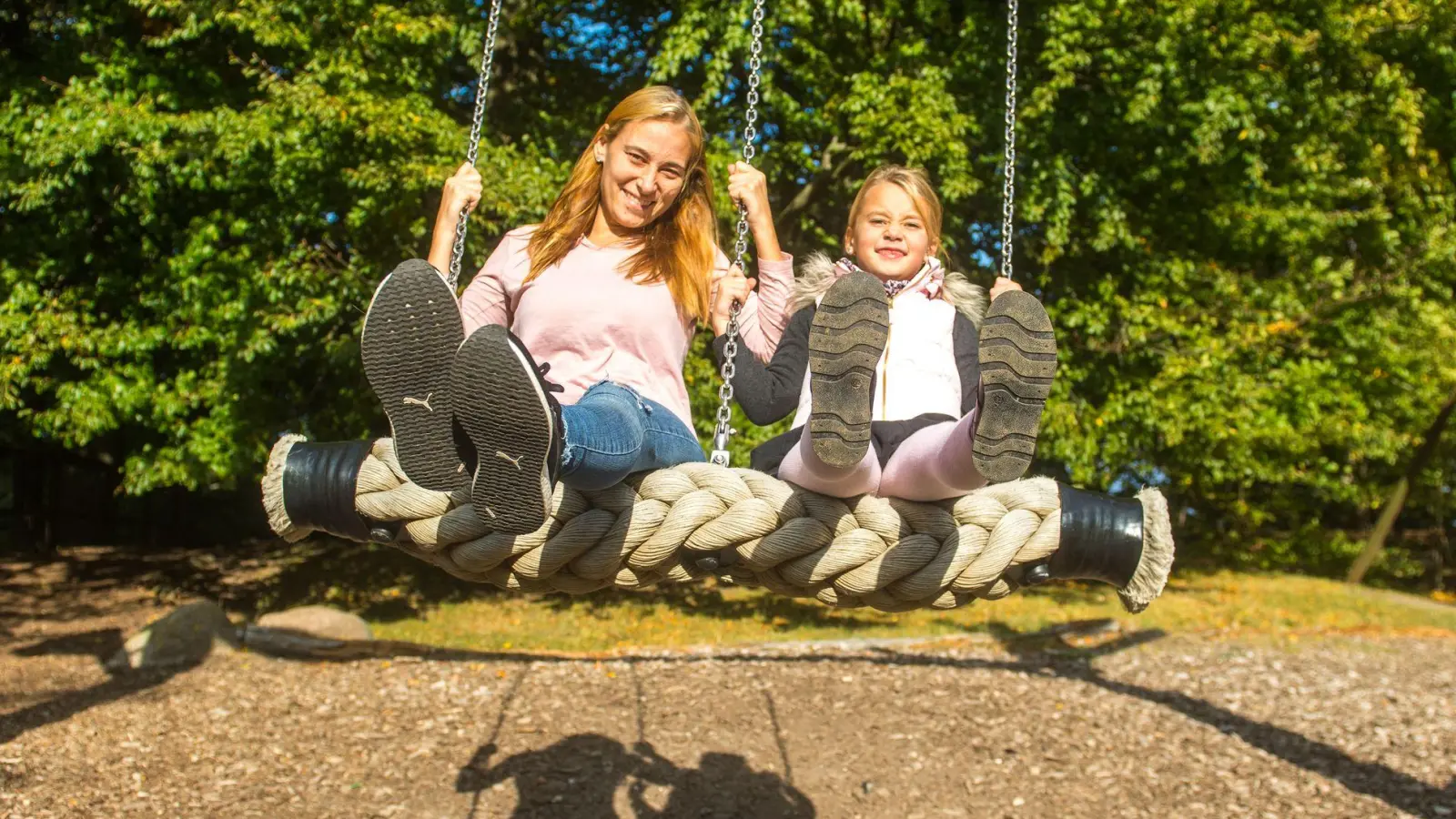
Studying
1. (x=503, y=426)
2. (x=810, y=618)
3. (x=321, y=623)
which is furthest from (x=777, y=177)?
(x=503, y=426)

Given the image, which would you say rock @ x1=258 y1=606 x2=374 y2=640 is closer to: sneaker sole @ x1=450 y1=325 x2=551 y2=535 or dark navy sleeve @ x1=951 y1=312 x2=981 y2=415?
dark navy sleeve @ x1=951 y1=312 x2=981 y2=415

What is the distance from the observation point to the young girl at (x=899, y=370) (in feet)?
7.64

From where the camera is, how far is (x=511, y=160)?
868 cm

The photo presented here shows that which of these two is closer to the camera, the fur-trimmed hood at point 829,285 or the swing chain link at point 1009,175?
the swing chain link at point 1009,175

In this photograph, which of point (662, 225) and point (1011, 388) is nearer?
point (1011, 388)

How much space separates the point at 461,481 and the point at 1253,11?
398 inches

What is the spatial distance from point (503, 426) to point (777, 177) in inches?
300

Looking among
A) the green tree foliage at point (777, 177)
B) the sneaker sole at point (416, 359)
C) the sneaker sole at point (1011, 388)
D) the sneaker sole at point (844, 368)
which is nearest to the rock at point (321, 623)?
the green tree foliage at point (777, 177)

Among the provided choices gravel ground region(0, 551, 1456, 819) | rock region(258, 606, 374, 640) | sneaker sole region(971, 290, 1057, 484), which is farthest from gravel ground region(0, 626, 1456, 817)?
sneaker sole region(971, 290, 1057, 484)

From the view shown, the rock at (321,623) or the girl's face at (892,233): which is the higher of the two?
the girl's face at (892,233)

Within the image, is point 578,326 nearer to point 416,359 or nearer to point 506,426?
point 416,359

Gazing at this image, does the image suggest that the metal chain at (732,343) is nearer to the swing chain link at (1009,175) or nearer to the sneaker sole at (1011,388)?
the swing chain link at (1009,175)

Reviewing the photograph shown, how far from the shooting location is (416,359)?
239 cm

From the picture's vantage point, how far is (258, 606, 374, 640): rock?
9164mm
